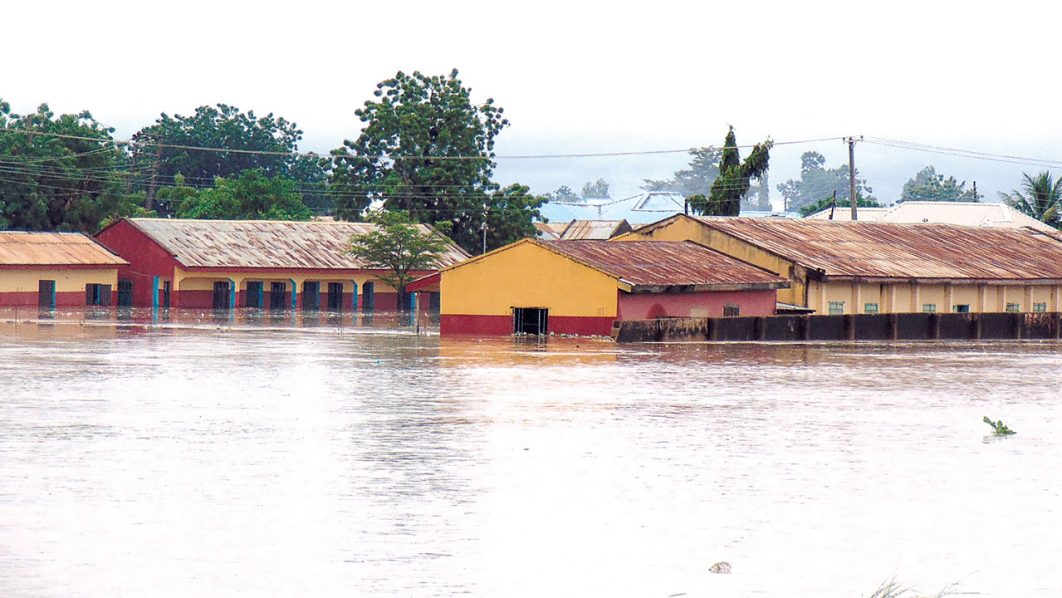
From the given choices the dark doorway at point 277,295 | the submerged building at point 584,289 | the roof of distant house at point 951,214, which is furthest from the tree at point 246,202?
the submerged building at point 584,289

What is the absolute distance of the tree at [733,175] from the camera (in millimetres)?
78375

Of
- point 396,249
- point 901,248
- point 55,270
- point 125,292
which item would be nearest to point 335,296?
point 396,249

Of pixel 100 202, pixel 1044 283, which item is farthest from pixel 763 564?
pixel 100 202

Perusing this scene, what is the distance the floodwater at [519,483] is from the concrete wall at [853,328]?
14.1 metres

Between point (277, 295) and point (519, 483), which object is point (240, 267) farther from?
point (519, 483)

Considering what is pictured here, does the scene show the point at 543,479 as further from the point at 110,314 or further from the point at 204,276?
the point at 204,276

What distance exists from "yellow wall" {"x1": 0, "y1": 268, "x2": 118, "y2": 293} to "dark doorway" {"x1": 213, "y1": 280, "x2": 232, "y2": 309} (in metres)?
5.17

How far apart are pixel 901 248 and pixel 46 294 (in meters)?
41.0

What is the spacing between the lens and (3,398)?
26.7 m

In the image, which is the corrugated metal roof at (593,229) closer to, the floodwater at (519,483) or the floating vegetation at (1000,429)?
the floodwater at (519,483)

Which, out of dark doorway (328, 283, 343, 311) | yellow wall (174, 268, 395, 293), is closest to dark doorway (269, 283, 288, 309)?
yellow wall (174, 268, 395, 293)

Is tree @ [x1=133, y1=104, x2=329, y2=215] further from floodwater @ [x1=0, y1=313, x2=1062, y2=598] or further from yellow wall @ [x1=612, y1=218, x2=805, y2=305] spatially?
floodwater @ [x1=0, y1=313, x2=1062, y2=598]

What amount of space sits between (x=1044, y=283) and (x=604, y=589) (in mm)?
54503

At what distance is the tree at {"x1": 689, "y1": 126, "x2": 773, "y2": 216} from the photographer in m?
78.4
